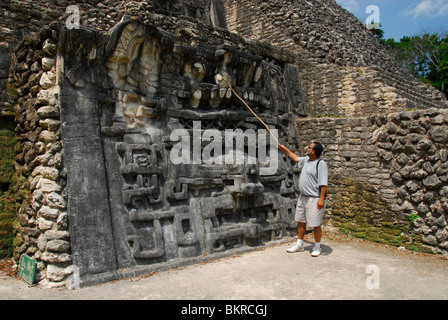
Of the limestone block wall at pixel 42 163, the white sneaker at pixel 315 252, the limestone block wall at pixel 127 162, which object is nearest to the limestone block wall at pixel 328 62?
the limestone block wall at pixel 127 162

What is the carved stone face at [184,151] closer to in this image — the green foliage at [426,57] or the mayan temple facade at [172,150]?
the mayan temple facade at [172,150]

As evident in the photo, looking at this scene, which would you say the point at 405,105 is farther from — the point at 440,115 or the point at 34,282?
the point at 34,282

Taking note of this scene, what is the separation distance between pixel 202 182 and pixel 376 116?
121 inches

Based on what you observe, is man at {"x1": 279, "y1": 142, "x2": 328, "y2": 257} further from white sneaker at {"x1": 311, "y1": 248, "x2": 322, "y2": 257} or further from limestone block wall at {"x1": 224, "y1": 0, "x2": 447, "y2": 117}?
limestone block wall at {"x1": 224, "y1": 0, "x2": 447, "y2": 117}

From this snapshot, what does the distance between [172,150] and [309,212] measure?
1972mm

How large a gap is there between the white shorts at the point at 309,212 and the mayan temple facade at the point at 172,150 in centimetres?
66

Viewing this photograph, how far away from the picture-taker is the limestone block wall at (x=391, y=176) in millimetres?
4816

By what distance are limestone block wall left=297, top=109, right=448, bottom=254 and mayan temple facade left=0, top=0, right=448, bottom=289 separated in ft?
0.06

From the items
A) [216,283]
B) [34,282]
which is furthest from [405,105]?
[34,282]

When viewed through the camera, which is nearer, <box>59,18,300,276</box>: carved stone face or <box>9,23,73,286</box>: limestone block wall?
<box>9,23,73,286</box>: limestone block wall

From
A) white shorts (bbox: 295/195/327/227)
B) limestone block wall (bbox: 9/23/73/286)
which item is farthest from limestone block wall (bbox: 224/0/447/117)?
limestone block wall (bbox: 9/23/73/286)

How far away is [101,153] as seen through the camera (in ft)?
13.4

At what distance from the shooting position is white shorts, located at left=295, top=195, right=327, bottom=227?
4508mm

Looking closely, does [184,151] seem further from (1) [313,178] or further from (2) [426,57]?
(2) [426,57]
